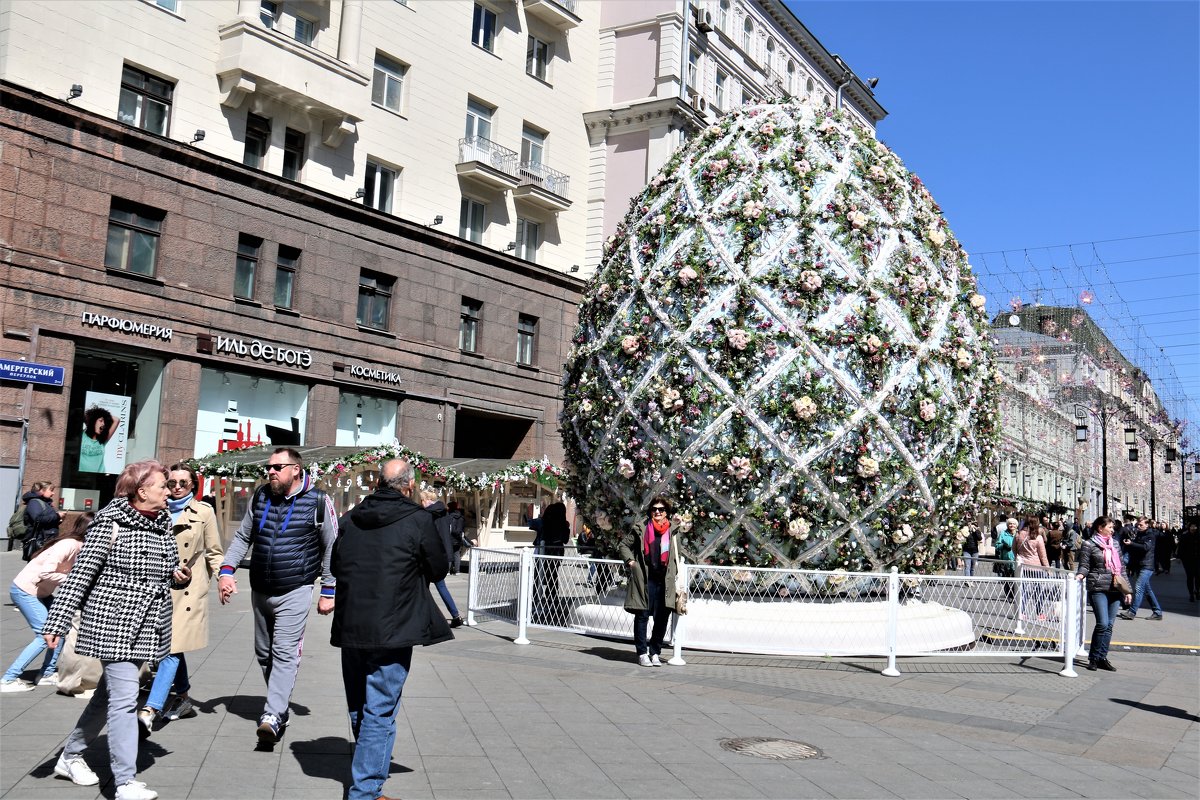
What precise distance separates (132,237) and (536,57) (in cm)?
1561

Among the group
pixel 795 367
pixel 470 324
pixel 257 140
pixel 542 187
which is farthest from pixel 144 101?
pixel 795 367

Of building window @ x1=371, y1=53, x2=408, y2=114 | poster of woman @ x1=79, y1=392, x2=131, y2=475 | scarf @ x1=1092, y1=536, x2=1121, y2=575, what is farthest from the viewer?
building window @ x1=371, y1=53, x2=408, y2=114

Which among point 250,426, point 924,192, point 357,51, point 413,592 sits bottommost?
point 413,592

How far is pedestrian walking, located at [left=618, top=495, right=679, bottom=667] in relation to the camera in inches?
356

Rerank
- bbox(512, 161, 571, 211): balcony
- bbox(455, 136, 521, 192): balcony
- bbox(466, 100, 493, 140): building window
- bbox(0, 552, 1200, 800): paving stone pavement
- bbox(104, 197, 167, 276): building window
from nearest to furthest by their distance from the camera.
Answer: bbox(0, 552, 1200, 800): paving stone pavement
bbox(104, 197, 167, 276): building window
bbox(455, 136, 521, 192): balcony
bbox(466, 100, 493, 140): building window
bbox(512, 161, 571, 211): balcony

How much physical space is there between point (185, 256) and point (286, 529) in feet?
55.2

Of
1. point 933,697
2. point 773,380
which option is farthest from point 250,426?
point 933,697

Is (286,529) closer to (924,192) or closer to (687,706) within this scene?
(687,706)

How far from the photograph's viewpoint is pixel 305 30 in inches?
949

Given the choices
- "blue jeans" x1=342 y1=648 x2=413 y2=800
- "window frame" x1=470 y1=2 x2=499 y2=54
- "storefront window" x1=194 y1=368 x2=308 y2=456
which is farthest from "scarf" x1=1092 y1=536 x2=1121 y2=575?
"window frame" x1=470 y1=2 x2=499 y2=54

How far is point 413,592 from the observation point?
482cm

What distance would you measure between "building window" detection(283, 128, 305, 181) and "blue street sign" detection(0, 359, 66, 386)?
7.40 m

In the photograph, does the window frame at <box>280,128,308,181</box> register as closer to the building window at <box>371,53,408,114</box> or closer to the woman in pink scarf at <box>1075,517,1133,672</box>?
the building window at <box>371,53,408,114</box>

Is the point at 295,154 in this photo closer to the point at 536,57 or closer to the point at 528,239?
the point at 528,239
